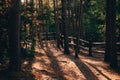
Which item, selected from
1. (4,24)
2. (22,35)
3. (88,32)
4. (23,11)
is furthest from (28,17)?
(88,32)

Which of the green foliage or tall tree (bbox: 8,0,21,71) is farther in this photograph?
the green foliage

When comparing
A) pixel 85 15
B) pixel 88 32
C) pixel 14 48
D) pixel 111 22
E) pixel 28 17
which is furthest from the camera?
pixel 85 15

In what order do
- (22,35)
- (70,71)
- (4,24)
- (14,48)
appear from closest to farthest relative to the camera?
(14,48), (4,24), (70,71), (22,35)

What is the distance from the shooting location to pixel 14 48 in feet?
38.2

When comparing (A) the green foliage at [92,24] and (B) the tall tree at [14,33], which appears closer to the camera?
(B) the tall tree at [14,33]

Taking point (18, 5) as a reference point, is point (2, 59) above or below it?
below

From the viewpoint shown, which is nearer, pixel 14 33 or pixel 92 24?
pixel 14 33

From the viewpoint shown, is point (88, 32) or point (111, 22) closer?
point (111, 22)

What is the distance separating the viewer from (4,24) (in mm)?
12688

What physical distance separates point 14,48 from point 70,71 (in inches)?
138

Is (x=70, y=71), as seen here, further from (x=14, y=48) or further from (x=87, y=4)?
(x=87, y=4)

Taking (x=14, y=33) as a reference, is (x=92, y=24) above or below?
below

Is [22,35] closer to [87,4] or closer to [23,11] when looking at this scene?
[23,11]

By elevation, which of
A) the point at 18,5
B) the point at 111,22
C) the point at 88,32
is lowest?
the point at 88,32
